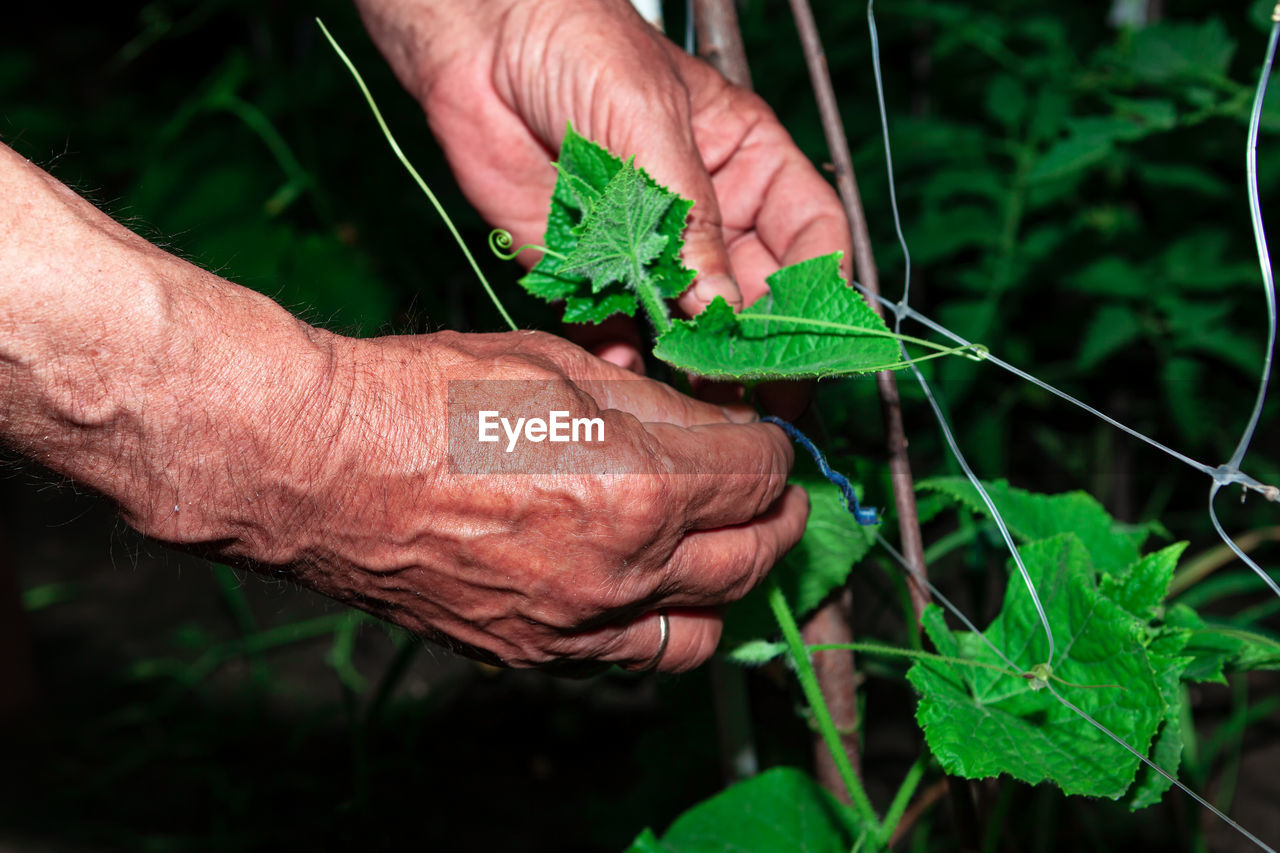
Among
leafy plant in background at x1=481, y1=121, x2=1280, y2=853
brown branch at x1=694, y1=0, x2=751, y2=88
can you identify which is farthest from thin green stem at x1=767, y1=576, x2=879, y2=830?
brown branch at x1=694, y1=0, x2=751, y2=88

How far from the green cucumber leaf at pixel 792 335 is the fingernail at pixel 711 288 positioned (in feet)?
0.22

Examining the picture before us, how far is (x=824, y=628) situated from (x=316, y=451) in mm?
671

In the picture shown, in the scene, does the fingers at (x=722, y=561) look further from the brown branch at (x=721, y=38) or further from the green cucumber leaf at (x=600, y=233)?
the brown branch at (x=721, y=38)

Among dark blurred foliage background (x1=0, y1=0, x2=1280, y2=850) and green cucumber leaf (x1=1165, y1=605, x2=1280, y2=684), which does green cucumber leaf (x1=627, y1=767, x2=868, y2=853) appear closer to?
dark blurred foliage background (x1=0, y1=0, x2=1280, y2=850)

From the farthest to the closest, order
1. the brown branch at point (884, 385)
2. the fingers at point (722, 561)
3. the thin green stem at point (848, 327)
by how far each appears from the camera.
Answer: the brown branch at point (884, 385) → the fingers at point (722, 561) → the thin green stem at point (848, 327)

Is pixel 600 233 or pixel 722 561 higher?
pixel 600 233

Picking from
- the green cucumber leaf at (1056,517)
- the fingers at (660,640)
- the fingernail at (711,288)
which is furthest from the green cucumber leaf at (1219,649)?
the fingernail at (711,288)

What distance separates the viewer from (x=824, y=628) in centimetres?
122

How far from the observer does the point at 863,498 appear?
131 centimetres

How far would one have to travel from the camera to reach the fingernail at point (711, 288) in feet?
3.55

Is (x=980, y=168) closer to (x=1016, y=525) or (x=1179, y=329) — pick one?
(x=1179, y=329)

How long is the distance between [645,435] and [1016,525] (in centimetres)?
54

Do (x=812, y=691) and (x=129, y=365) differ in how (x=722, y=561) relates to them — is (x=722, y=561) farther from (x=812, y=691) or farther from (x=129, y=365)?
(x=129, y=365)

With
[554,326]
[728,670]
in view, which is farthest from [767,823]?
[554,326]
